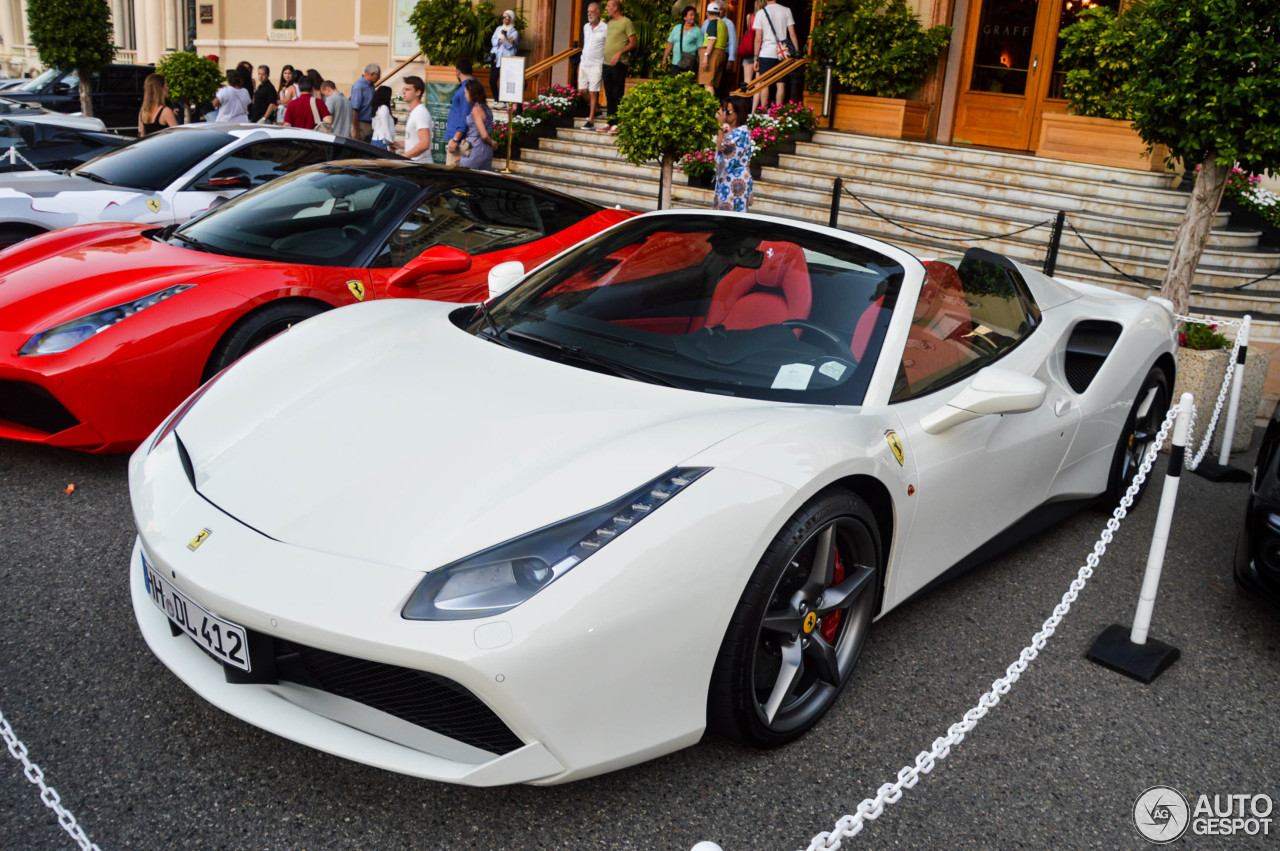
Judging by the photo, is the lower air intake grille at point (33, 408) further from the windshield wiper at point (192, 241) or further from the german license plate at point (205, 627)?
the german license plate at point (205, 627)

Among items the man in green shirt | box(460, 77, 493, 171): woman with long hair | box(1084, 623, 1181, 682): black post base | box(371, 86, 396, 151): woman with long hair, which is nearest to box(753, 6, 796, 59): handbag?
the man in green shirt

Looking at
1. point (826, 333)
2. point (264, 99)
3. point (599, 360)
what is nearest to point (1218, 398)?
point (826, 333)

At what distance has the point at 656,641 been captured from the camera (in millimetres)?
2297

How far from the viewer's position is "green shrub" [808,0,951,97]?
43.0 feet

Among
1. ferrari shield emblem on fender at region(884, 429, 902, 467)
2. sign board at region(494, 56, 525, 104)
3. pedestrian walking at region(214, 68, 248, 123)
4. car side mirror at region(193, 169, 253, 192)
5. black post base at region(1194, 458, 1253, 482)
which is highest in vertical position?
sign board at region(494, 56, 525, 104)

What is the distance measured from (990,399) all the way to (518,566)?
1.52 meters

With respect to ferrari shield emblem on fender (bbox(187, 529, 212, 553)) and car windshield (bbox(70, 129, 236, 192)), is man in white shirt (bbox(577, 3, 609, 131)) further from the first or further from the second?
ferrari shield emblem on fender (bbox(187, 529, 212, 553))

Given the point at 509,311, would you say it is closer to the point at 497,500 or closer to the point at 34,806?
the point at 497,500

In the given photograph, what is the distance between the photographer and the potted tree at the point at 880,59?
42.9ft

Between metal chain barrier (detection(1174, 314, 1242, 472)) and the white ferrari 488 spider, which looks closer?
the white ferrari 488 spider

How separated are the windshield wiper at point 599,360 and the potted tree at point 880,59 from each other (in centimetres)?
1081

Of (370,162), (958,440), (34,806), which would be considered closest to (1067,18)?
(370,162)

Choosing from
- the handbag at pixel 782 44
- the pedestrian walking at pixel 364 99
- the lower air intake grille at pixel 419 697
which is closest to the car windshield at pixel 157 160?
the lower air intake grille at pixel 419 697

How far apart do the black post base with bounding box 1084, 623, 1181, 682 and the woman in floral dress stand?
→ 4972mm
